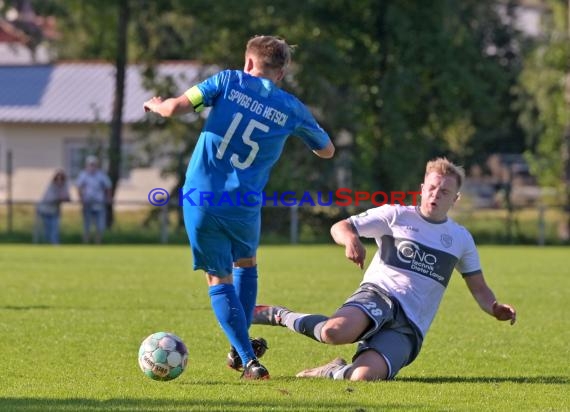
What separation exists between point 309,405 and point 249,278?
61.1 inches

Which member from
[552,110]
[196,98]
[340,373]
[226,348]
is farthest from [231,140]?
[552,110]

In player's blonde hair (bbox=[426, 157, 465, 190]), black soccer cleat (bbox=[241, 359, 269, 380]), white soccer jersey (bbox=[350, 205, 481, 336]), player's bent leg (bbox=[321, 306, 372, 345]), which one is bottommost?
black soccer cleat (bbox=[241, 359, 269, 380])

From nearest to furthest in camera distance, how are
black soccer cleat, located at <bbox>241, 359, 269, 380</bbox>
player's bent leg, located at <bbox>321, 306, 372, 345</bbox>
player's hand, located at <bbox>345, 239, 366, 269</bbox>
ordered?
player's hand, located at <bbox>345, 239, 366, 269</bbox>
black soccer cleat, located at <bbox>241, 359, 269, 380</bbox>
player's bent leg, located at <bbox>321, 306, 372, 345</bbox>

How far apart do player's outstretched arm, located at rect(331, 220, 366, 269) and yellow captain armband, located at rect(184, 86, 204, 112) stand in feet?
3.38

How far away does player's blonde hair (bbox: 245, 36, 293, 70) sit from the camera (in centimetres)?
711

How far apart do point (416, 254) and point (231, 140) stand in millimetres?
1358

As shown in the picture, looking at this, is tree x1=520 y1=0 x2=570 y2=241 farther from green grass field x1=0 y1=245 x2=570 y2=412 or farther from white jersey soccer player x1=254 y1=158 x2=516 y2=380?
white jersey soccer player x1=254 y1=158 x2=516 y2=380

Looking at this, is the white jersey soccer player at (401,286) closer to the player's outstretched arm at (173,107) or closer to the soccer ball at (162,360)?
the soccer ball at (162,360)

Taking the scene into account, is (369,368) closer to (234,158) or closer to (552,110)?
(234,158)

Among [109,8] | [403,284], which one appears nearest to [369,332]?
[403,284]

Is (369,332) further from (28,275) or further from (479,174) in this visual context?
(479,174)

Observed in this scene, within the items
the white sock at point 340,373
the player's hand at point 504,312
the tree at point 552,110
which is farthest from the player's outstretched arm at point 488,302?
the tree at point 552,110

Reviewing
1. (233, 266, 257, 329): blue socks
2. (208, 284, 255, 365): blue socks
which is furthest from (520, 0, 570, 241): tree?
(208, 284, 255, 365): blue socks

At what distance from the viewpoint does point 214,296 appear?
23.9 feet
